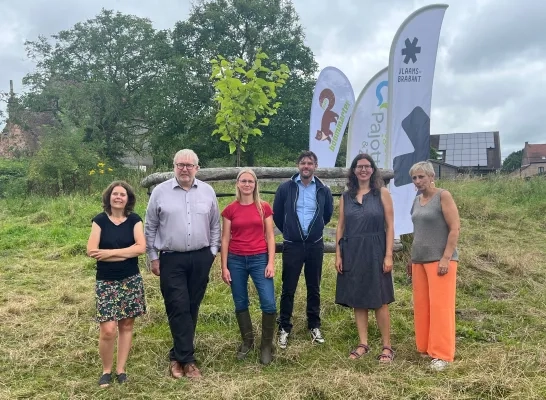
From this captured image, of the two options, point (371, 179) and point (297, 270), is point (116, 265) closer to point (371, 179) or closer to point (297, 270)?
point (297, 270)

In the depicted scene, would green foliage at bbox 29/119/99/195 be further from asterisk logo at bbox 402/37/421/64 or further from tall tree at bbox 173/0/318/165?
asterisk logo at bbox 402/37/421/64

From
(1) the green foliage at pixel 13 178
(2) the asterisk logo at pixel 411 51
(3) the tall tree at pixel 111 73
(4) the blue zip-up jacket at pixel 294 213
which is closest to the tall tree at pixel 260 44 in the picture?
(3) the tall tree at pixel 111 73

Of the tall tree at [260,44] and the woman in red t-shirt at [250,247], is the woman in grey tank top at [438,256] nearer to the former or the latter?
the woman in red t-shirt at [250,247]

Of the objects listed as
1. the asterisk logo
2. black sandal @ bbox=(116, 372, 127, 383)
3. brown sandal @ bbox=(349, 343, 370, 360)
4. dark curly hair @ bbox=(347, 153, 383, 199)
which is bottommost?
black sandal @ bbox=(116, 372, 127, 383)

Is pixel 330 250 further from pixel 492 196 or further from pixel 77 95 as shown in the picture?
pixel 77 95

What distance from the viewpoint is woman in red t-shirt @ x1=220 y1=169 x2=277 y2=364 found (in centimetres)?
379

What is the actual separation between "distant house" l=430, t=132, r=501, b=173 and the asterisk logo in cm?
3166

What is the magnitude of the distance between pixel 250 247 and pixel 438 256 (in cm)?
150

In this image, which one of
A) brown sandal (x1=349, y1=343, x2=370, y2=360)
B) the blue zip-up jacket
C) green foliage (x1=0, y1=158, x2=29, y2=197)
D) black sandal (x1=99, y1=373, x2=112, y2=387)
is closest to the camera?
black sandal (x1=99, y1=373, x2=112, y2=387)

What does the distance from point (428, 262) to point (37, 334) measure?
3641 millimetres

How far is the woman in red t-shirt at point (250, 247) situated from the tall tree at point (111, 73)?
2060cm

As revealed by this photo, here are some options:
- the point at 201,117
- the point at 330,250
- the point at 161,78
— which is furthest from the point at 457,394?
the point at 161,78

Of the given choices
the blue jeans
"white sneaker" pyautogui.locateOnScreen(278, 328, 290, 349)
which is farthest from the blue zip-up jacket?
"white sneaker" pyautogui.locateOnScreen(278, 328, 290, 349)

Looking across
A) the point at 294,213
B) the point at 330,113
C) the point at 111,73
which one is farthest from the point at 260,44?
the point at 294,213
